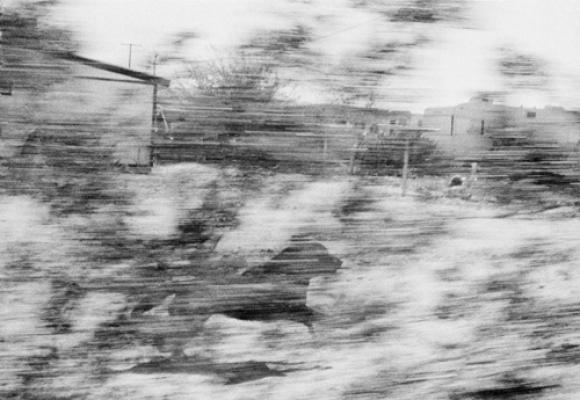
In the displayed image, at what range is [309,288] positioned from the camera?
1.73m

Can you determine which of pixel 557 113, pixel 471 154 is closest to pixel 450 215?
pixel 471 154

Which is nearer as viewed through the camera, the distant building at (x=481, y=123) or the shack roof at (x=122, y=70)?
the shack roof at (x=122, y=70)

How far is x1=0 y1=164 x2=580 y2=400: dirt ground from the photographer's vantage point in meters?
1.59

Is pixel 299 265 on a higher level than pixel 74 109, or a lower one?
lower

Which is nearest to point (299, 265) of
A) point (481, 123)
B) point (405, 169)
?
point (405, 169)

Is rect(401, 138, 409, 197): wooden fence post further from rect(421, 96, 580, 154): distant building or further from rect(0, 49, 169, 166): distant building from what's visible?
rect(0, 49, 169, 166): distant building

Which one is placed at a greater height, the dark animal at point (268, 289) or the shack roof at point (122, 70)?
the shack roof at point (122, 70)

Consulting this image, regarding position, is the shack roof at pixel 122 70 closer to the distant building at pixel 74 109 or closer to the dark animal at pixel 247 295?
the distant building at pixel 74 109

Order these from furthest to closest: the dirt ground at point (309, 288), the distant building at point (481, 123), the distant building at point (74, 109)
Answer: the distant building at point (481, 123) → the dirt ground at point (309, 288) → the distant building at point (74, 109)

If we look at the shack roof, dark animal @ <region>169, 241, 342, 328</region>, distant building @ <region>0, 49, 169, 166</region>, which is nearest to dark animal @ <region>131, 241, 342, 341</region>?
dark animal @ <region>169, 241, 342, 328</region>

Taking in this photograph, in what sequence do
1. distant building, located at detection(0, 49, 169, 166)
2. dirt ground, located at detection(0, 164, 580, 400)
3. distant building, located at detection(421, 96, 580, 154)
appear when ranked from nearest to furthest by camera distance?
distant building, located at detection(0, 49, 169, 166) < dirt ground, located at detection(0, 164, 580, 400) < distant building, located at detection(421, 96, 580, 154)

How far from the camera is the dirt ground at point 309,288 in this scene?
1590 millimetres

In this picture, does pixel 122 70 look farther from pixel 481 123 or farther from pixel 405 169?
pixel 481 123

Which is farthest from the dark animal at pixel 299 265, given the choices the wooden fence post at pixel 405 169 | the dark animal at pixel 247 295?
the wooden fence post at pixel 405 169
